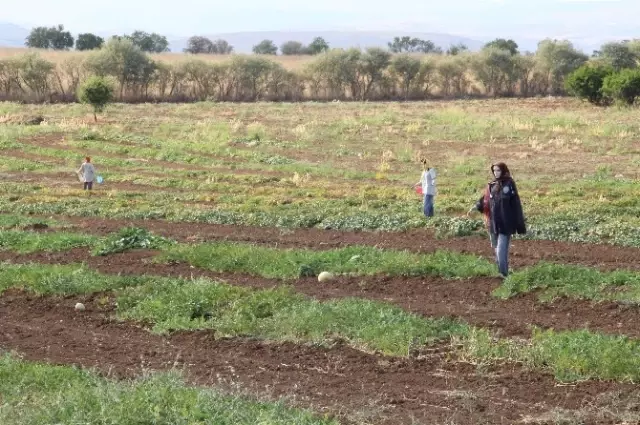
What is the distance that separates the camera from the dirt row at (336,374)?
7.24 m

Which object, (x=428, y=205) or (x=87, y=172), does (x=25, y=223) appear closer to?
(x=87, y=172)

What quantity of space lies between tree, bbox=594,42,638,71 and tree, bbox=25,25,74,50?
81599mm

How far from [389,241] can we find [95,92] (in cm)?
3038

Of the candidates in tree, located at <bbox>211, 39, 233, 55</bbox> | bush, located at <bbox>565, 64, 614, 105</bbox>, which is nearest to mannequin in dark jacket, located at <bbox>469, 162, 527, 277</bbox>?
bush, located at <bbox>565, 64, 614, 105</bbox>

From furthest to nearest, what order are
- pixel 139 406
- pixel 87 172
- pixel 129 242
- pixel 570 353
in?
1. pixel 87 172
2. pixel 129 242
3. pixel 570 353
4. pixel 139 406

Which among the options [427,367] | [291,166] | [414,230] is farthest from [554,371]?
[291,166]

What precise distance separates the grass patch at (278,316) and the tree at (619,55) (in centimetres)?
6257

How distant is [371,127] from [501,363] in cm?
2958

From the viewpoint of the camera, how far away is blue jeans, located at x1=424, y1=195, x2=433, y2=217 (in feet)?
55.6

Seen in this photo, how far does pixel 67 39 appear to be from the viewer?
4973 inches

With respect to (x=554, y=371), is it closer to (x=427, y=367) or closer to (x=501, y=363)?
(x=501, y=363)

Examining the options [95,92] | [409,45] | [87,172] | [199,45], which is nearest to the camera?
[87,172]

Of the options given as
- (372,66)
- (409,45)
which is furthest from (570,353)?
(409,45)

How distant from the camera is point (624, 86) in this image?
46.0 meters
